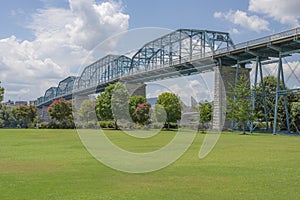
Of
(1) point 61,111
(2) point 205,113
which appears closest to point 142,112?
(2) point 205,113

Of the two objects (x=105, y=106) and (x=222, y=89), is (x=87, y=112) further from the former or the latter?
(x=222, y=89)

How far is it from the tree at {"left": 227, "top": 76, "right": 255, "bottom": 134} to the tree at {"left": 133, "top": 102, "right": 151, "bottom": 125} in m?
19.9

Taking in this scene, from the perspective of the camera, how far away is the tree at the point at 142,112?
272ft

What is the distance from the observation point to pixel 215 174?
18875 millimetres

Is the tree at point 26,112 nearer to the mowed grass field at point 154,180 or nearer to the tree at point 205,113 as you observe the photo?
the tree at point 205,113

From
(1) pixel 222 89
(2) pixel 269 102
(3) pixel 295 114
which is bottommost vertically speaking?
(3) pixel 295 114

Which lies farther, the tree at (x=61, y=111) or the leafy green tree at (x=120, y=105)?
the tree at (x=61, y=111)

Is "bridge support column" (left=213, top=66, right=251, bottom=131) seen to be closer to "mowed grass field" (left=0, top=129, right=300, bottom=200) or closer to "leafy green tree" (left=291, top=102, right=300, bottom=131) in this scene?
"leafy green tree" (left=291, top=102, right=300, bottom=131)

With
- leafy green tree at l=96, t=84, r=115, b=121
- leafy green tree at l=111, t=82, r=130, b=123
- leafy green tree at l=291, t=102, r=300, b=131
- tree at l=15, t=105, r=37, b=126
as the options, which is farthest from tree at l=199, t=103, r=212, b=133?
tree at l=15, t=105, r=37, b=126

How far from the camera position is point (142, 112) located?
84250 mm

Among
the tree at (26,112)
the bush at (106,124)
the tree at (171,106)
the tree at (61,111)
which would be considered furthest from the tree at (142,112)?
the tree at (26,112)

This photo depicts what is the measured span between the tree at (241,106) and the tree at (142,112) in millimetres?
19926

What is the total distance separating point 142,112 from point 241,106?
24.2 metres

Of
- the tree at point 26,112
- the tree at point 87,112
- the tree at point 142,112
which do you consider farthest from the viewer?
the tree at point 26,112
